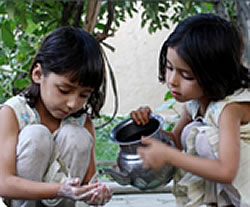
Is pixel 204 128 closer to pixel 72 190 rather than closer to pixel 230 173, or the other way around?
pixel 230 173

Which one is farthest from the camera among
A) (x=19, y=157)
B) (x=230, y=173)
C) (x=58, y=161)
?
(x=58, y=161)

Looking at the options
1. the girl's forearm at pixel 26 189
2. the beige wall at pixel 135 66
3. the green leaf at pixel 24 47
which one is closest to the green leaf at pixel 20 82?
the green leaf at pixel 24 47

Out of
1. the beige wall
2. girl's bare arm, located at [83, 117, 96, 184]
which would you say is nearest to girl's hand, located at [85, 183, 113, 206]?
girl's bare arm, located at [83, 117, 96, 184]

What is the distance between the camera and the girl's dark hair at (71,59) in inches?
57.5

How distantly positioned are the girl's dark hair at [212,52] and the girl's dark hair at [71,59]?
0.97 ft

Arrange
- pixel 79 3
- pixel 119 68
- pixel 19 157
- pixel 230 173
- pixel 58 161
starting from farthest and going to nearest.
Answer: pixel 119 68 < pixel 79 3 < pixel 58 161 < pixel 19 157 < pixel 230 173

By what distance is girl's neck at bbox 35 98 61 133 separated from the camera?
159cm

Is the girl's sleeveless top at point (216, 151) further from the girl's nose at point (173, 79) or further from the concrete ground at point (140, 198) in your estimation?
the concrete ground at point (140, 198)

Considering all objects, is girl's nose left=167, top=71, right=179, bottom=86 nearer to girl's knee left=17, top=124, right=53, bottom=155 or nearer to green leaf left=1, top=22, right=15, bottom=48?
girl's knee left=17, top=124, right=53, bottom=155

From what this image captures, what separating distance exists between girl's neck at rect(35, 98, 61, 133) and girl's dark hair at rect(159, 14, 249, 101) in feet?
1.81

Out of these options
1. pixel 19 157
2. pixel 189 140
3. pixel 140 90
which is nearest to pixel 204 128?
pixel 189 140

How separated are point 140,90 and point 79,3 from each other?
116 inches

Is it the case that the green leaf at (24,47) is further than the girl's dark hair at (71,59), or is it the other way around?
the green leaf at (24,47)

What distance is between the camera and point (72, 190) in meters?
1.27
